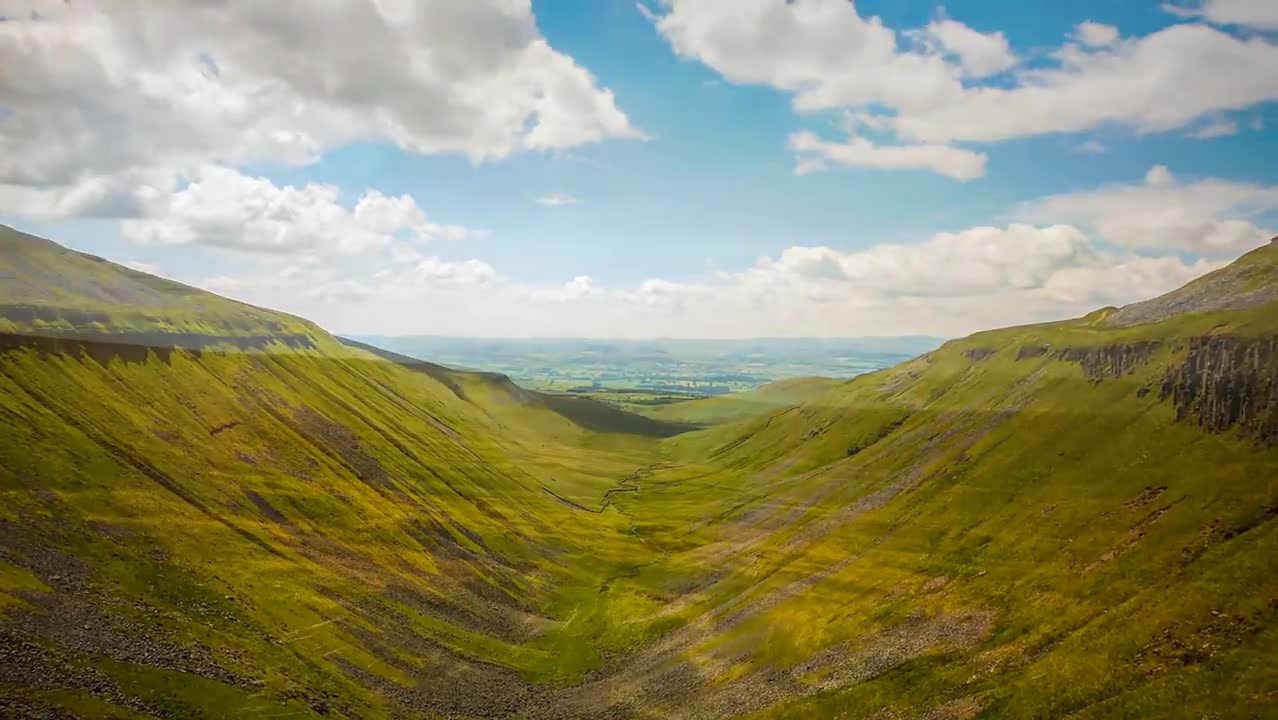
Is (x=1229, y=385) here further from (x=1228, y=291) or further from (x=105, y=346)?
(x=105, y=346)

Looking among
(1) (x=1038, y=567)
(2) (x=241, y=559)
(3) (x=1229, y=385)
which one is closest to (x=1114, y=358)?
(3) (x=1229, y=385)

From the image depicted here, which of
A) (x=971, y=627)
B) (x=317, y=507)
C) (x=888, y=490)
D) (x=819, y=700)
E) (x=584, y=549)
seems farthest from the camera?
(x=584, y=549)

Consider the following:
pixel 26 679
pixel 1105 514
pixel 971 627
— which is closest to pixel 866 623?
pixel 971 627

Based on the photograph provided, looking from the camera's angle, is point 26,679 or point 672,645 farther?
point 672,645

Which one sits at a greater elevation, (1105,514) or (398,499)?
Answer: (1105,514)

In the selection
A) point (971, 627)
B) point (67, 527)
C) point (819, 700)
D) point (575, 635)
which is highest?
point (67, 527)

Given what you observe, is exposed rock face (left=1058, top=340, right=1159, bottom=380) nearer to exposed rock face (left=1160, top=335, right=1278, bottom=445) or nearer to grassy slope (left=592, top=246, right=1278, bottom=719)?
grassy slope (left=592, top=246, right=1278, bottom=719)

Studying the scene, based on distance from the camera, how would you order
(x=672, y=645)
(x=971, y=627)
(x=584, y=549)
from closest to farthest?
1. (x=971, y=627)
2. (x=672, y=645)
3. (x=584, y=549)

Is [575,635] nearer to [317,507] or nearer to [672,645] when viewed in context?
[672,645]
